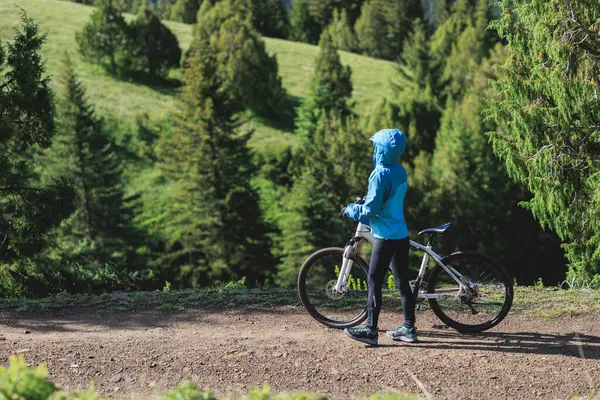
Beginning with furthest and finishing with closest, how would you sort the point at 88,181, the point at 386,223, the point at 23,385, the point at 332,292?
the point at 88,181 < the point at 332,292 < the point at 386,223 < the point at 23,385

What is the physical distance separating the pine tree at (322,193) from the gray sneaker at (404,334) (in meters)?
26.4

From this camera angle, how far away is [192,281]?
115ft

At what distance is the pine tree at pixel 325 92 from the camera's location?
54406 millimetres

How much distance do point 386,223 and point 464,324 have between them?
1.50 m

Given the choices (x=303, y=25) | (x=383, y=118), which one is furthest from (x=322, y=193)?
(x=303, y=25)

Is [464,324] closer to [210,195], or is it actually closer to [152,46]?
[210,195]

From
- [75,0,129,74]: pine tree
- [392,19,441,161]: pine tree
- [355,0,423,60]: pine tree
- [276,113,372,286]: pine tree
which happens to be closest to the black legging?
[276,113,372,286]: pine tree

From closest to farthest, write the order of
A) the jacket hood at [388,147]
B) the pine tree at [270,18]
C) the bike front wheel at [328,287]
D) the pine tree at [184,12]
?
the jacket hood at [388,147] < the bike front wheel at [328,287] < the pine tree at [270,18] < the pine tree at [184,12]

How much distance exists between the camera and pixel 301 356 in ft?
20.7

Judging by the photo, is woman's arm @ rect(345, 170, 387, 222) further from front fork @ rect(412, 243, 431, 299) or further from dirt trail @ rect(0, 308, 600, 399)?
dirt trail @ rect(0, 308, 600, 399)

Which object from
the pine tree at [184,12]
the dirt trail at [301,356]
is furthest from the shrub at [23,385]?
the pine tree at [184,12]

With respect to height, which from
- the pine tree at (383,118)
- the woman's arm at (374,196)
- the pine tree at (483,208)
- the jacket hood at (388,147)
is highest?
the jacket hood at (388,147)

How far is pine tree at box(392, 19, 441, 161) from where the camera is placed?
51.5 metres

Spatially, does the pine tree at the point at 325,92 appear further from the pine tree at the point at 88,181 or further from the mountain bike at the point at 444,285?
the mountain bike at the point at 444,285
